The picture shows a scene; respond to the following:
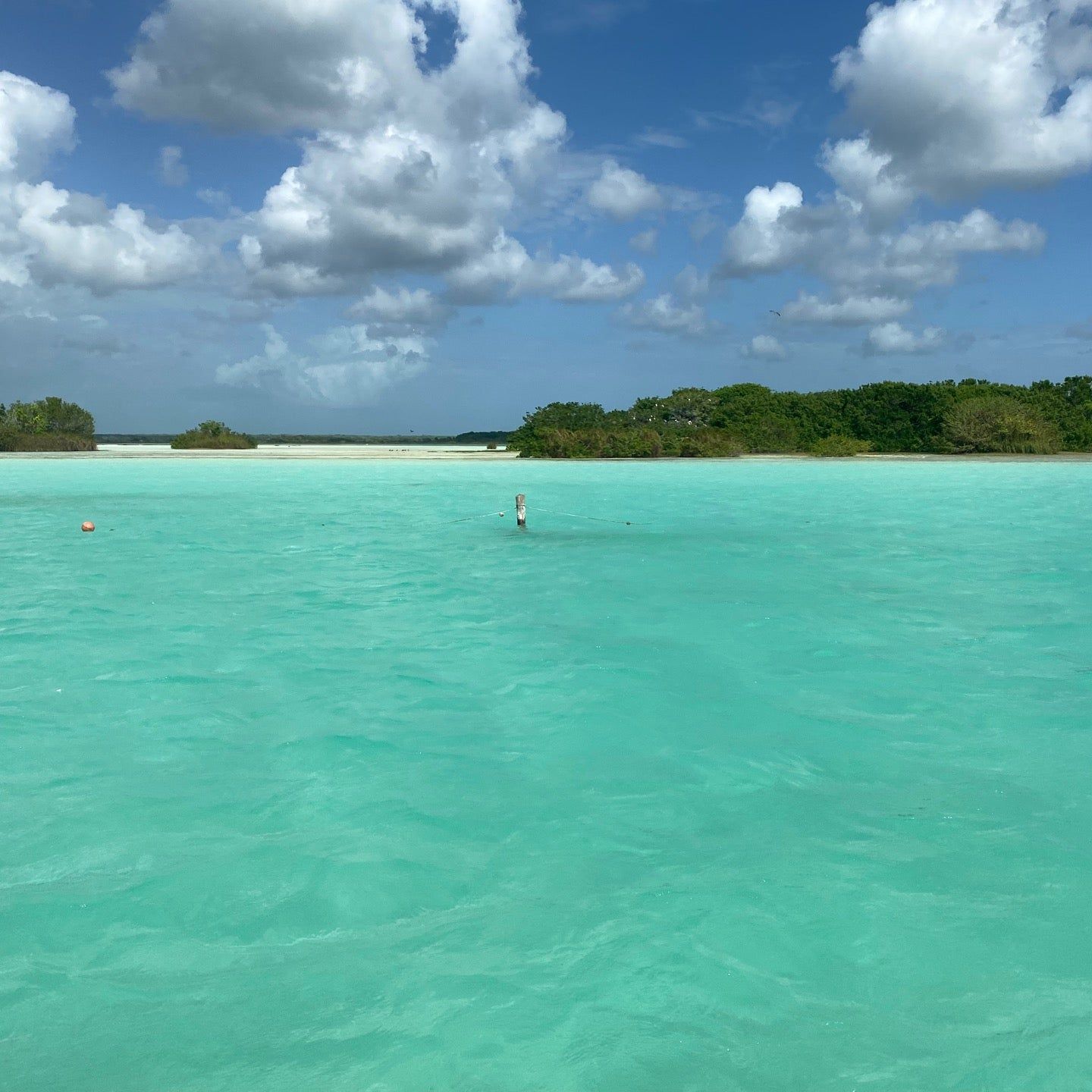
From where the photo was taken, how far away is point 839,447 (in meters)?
54.9

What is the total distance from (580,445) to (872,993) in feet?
169

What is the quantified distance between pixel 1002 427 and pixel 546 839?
2041 inches

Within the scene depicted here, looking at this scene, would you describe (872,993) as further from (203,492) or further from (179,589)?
(203,492)

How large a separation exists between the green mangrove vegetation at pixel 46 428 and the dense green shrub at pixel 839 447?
147 ft

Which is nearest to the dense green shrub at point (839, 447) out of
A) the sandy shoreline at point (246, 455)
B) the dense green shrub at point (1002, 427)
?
the dense green shrub at point (1002, 427)

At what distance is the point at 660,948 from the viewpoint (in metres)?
4.46

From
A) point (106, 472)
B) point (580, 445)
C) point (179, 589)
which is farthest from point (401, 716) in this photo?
point (580, 445)

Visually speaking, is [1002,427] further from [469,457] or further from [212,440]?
[212,440]

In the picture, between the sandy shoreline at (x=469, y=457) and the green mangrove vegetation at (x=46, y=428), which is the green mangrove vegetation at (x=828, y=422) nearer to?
the sandy shoreline at (x=469, y=457)

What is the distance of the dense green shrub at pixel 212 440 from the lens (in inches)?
2534

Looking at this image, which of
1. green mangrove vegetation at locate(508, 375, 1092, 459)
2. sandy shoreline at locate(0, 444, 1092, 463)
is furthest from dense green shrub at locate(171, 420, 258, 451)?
green mangrove vegetation at locate(508, 375, 1092, 459)

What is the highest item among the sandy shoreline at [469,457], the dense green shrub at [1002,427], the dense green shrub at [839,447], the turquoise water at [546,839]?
the dense green shrub at [1002,427]

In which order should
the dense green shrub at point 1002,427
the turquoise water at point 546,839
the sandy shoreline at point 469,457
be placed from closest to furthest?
the turquoise water at point 546,839 → the sandy shoreline at point 469,457 → the dense green shrub at point 1002,427

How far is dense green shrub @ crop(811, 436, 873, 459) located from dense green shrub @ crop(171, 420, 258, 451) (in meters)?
36.5
